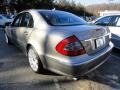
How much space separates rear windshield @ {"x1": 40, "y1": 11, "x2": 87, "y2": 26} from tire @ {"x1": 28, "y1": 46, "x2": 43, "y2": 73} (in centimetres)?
81

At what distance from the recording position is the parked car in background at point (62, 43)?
4.38 meters

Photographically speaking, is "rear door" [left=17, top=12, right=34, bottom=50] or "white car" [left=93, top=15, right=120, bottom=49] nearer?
"rear door" [left=17, top=12, right=34, bottom=50]

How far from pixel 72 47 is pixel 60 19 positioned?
57.8 inches

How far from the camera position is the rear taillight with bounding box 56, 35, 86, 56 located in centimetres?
437

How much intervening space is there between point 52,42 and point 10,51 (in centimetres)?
343

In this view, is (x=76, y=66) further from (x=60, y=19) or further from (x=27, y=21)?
(x=27, y=21)

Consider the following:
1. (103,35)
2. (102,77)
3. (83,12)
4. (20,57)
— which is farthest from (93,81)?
(83,12)

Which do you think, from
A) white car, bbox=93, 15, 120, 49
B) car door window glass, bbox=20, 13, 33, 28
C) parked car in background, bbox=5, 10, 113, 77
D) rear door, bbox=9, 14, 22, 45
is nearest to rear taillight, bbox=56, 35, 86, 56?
parked car in background, bbox=5, 10, 113, 77

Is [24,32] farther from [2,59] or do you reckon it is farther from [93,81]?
[93,81]

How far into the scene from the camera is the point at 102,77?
5379mm

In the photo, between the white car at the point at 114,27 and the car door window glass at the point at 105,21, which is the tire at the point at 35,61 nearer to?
the white car at the point at 114,27

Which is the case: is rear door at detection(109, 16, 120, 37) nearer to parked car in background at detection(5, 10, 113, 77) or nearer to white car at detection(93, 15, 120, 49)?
white car at detection(93, 15, 120, 49)

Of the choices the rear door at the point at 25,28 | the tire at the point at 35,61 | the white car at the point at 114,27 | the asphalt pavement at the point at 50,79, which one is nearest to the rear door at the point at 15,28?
the rear door at the point at 25,28

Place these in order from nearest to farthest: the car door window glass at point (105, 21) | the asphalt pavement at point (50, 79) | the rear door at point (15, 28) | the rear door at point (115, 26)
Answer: the asphalt pavement at point (50, 79) < the rear door at point (15, 28) < the rear door at point (115, 26) < the car door window glass at point (105, 21)
